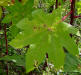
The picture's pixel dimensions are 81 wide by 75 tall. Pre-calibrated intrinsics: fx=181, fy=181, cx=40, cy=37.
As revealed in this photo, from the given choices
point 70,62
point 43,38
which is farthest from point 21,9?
point 70,62

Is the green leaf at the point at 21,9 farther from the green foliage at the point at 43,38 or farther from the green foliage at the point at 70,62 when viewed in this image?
the green foliage at the point at 70,62

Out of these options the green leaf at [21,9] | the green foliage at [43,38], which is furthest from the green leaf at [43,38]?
the green leaf at [21,9]

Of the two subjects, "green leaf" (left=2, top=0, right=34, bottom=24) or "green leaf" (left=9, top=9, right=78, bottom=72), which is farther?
"green leaf" (left=2, top=0, right=34, bottom=24)

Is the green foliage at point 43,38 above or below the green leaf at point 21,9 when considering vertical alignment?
below

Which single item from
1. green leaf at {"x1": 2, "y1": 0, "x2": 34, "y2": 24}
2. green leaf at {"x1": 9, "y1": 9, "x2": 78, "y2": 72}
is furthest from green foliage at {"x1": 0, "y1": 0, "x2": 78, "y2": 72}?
green leaf at {"x1": 2, "y1": 0, "x2": 34, "y2": 24}

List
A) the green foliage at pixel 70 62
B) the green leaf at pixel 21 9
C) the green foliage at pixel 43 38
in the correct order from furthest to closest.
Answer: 1. the green foliage at pixel 70 62
2. the green leaf at pixel 21 9
3. the green foliage at pixel 43 38

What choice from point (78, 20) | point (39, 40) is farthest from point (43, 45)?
point (78, 20)

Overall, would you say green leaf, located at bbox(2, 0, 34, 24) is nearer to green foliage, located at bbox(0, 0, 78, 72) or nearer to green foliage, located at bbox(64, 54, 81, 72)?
Answer: green foliage, located at bbox(0, 0, 78, 72)

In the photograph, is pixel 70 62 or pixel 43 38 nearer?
pixel 43 38

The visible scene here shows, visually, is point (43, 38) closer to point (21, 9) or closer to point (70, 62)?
point (21, 9)
